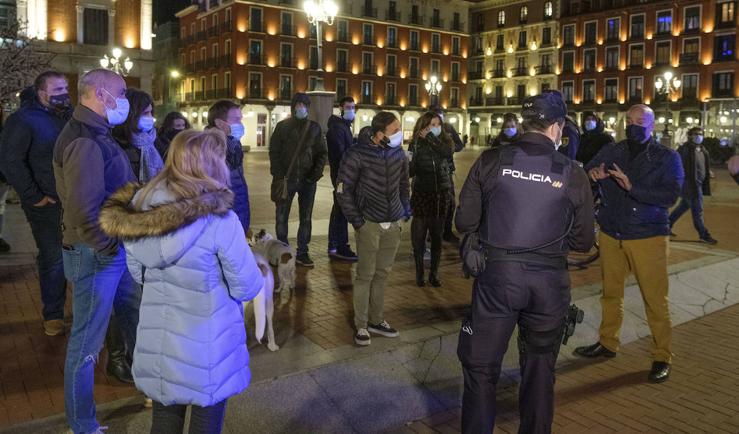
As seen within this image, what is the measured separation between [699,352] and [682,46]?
60129mm

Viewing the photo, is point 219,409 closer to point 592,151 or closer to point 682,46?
point 592,151

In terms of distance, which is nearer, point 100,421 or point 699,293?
point 100,421

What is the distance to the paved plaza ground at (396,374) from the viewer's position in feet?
14.1

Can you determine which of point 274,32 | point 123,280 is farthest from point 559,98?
point 274,32

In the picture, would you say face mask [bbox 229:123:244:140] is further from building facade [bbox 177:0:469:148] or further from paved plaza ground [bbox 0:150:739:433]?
building facade [bbox 177:0:469:148]

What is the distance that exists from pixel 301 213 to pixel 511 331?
5049mm

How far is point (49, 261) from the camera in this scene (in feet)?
17.8

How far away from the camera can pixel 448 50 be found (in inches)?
2906

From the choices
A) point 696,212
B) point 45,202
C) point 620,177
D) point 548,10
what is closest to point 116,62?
point 696,212

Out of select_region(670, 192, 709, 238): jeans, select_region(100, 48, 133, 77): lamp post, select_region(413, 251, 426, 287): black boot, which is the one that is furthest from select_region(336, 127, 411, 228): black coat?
select_region(100, 48, 133, 77): lamp post

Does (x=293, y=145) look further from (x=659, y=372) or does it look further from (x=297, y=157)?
(x=659, y=372)

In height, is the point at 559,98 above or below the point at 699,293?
above

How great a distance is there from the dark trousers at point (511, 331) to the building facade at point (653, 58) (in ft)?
→ 165

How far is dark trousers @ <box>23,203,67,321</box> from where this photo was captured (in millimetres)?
5395
